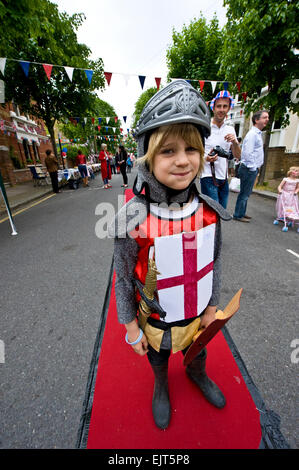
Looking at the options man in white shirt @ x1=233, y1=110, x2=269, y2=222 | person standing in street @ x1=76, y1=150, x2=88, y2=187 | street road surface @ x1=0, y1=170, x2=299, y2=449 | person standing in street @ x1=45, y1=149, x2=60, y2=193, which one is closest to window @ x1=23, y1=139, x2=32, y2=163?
person standing in street @ x1=76, y1=150, x2=88, y2=187

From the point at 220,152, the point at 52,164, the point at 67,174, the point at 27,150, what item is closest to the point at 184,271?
the point at 220,152

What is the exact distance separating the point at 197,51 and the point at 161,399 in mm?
17278

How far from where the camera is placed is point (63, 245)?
13.2 ft

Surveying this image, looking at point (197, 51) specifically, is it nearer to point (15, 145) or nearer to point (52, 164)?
point (52, 164)

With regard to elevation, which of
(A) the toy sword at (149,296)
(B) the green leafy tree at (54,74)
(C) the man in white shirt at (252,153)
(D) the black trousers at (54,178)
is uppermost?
(B) the green leafy tree at (54,74)

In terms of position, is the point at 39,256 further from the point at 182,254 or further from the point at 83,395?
the point at 182,254

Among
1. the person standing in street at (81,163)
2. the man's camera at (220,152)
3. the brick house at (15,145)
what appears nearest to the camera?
the man's camera at (220,152)

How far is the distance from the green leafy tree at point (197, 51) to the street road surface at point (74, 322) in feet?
41.9

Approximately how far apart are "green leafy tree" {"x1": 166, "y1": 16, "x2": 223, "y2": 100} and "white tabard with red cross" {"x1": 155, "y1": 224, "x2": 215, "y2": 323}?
47.1ft

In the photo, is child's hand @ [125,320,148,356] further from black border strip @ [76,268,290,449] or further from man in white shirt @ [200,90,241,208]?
man in white shirt @ [200,90,241,208]

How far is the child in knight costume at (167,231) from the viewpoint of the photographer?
86 centimetres

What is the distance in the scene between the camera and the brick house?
41.3ft

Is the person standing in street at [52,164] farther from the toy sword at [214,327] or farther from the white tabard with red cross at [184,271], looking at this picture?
the toy sword at [214,327]

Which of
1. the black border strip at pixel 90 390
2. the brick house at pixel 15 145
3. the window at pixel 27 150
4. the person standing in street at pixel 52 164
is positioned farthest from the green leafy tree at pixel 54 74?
the black border strip at pixel 90 390
